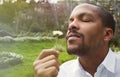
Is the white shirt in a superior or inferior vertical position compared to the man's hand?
inferior

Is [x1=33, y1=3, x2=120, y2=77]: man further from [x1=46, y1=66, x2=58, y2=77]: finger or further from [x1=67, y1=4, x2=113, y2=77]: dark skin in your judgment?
[x1=46, y1=66, x2=58, y2=77]: finger

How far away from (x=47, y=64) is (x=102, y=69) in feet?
0.85

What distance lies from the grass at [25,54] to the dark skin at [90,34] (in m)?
1.10

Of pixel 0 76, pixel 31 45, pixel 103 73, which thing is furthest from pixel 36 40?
pixel 103 73

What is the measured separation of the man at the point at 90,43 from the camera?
28.2 inches

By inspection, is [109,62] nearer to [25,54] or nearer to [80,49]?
[80,49]

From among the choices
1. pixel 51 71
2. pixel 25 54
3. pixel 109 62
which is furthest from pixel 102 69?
pixel 25 54

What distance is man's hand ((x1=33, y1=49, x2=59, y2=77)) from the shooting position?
544mm

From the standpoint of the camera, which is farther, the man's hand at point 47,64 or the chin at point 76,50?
the chin at point 76,50

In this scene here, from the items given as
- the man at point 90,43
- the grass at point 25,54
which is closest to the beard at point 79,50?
the man at point 90,43

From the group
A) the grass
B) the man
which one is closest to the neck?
the man

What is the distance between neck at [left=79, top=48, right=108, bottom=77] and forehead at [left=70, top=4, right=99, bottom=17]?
98 millimetres

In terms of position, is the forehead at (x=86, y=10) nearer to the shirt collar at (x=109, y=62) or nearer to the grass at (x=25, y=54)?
the shirt collar at (x=109, y=62)

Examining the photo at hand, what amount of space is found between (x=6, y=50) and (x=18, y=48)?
3.1 inches
